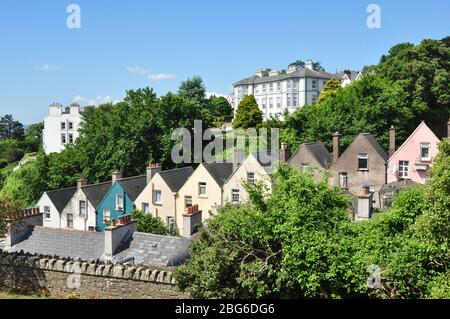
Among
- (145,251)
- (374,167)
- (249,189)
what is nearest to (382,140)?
(374,167)

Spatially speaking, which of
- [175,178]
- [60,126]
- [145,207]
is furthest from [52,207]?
[60,126]

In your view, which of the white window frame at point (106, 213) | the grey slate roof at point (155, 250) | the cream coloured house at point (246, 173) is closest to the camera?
the grey slate roof at point (155, 250)

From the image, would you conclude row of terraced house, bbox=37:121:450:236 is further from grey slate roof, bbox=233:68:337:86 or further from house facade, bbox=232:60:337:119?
grey slate roof, bbox=233:68:337:86

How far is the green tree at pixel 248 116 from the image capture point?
240ft

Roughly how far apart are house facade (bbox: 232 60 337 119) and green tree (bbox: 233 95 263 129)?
54.9ft

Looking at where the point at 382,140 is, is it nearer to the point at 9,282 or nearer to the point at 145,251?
the point at 145,251

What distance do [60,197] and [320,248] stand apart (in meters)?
35.5

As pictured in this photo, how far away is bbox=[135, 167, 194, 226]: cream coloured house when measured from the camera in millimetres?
41000

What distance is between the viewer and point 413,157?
40.8m

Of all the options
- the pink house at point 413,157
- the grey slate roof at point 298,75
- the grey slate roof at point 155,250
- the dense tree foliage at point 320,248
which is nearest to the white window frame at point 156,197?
the grey slate roof at point 155,250

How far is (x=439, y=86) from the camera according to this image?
5466 cm

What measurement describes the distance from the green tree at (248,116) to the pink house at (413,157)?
3372cm

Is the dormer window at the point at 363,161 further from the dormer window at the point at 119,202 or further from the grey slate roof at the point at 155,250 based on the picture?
the dormer window at the point at 119,202

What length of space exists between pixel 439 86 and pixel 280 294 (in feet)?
156
